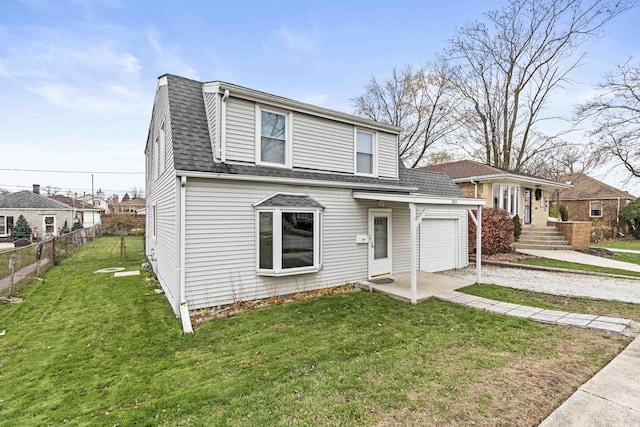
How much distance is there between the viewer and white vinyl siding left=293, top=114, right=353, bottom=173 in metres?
7.64

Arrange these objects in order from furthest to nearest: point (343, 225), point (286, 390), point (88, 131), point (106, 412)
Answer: point (88, 131)
point (343, 225)
point (286, 390)
point (106, 412)

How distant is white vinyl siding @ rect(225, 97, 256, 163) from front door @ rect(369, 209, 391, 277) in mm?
3811

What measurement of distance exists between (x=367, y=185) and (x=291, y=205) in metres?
2.62

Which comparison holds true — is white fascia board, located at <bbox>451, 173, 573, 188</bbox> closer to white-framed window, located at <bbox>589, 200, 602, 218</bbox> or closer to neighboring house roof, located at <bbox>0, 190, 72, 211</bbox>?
white-framed window, located at <bbox>589, 200, 602, 218</bbox>

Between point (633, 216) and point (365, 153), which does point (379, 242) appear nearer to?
point (365, 153)

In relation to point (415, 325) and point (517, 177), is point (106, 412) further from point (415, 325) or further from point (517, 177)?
point (517, 177)

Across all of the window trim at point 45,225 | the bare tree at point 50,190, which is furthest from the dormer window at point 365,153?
the bare tree at point 50,190

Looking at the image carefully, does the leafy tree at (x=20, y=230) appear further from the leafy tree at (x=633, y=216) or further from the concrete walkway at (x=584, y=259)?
the leafy tree at (x=633, y=216)

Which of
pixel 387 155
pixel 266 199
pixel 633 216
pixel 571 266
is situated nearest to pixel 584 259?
pixel 571 266

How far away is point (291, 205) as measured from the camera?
272 inches

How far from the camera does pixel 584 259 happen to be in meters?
12.4

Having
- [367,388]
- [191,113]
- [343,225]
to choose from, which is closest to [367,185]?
[343,225]

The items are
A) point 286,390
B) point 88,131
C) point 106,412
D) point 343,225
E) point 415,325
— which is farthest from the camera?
point 88,131

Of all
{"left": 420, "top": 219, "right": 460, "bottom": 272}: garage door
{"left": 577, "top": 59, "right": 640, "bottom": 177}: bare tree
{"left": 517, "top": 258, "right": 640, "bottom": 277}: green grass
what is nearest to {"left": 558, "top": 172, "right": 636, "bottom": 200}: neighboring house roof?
{"left": 577, "top": 59, "right": 640, "bottom": 177}: bare tree
